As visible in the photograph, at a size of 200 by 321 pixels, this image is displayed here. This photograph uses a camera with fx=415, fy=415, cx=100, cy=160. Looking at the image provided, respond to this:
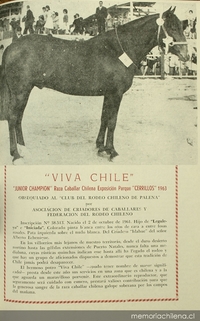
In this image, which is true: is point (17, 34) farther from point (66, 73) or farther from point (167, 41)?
point (167, 41)

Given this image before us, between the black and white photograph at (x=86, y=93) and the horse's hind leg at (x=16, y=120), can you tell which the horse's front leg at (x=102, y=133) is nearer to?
the black and white photograph at (x=86, y=93)

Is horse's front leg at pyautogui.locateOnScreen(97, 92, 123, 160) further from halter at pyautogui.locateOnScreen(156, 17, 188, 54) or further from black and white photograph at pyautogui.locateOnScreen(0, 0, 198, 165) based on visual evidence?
halter at pyautogui.locateOnScreen(156, 17, 188, 54)

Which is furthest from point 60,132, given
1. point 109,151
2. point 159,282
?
point 159,282

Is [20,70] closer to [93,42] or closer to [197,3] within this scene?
[93,42]

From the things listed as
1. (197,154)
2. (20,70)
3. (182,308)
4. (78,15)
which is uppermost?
(78,15)

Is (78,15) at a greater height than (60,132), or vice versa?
(78,15)

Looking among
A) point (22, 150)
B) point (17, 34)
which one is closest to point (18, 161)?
point (22, 150)

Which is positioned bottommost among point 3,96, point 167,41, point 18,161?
point 18,161
